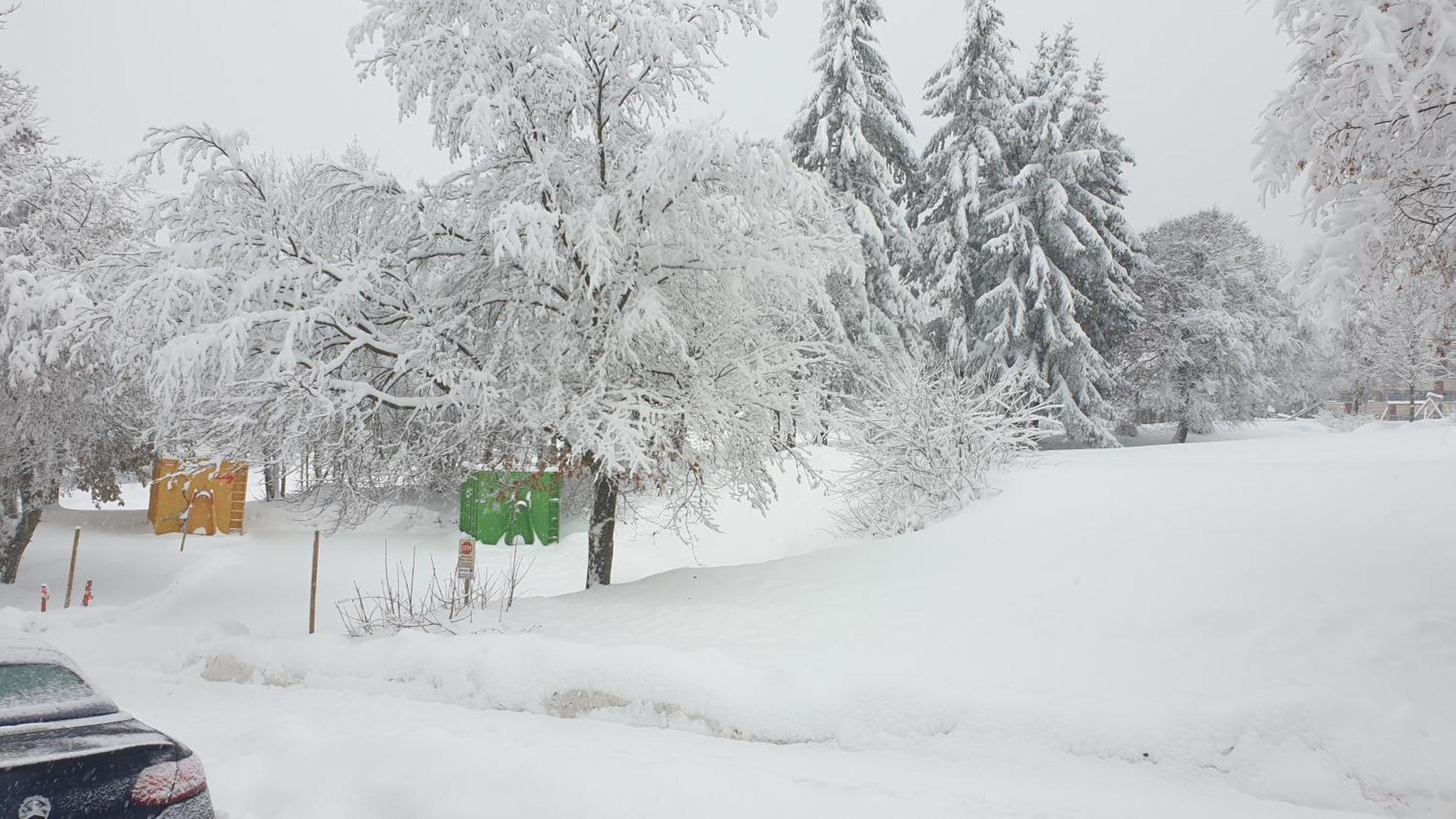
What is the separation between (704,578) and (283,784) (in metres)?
5.57


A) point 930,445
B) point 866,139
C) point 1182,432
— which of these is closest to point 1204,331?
point 1182,432

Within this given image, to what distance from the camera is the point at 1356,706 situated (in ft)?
14.2

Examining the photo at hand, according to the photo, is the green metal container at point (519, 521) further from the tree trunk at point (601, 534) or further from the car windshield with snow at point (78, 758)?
the car windshield with snow at point (78, 758)

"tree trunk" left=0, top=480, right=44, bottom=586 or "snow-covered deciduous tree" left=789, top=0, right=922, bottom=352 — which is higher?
"snow-covered deciduous tree" left=789, top=0, right=922, bottom=352

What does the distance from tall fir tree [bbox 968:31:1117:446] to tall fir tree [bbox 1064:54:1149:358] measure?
0.18m

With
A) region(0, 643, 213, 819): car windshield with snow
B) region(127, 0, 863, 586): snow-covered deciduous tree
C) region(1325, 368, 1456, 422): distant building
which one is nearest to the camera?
region(0, 643, 213, 819): car windshield with snow

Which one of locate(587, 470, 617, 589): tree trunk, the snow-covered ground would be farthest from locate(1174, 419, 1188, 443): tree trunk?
locate(587, 470, 617, 589): tree trunk

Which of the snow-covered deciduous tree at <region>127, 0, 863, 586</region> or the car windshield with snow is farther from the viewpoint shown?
the snow-covered deciduous tree at <region>127, 0, 863, 586</region>

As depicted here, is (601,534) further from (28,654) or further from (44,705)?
(44,705)

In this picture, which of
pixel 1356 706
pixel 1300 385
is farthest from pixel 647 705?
pixel 1300 385

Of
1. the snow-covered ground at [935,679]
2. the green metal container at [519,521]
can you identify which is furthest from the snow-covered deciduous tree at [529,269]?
the green metal container at [519,521]

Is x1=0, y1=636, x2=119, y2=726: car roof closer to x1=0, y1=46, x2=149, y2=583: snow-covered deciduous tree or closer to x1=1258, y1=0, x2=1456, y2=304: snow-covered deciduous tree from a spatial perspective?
x1=0, y1=46, x2=149, y2=583: snow-covered deciduous tree

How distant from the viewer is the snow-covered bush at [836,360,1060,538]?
39.1 ft

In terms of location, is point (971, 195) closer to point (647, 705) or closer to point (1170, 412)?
point (1170, 412)
